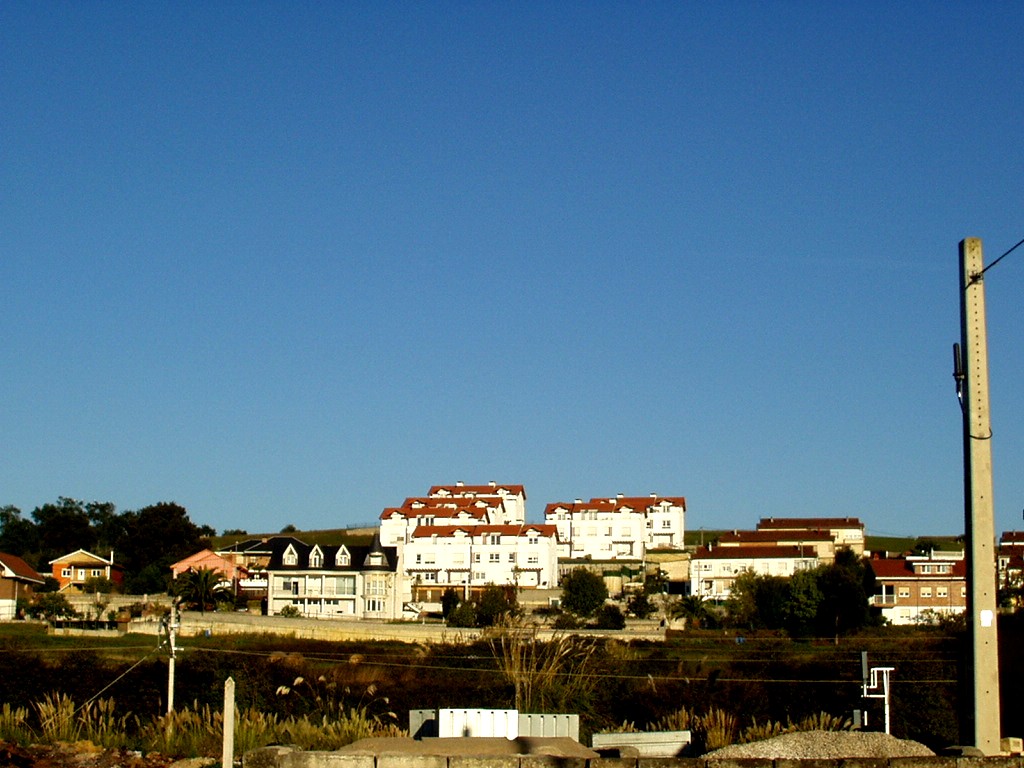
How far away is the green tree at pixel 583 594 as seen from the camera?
73.3 meters

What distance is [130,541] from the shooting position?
98688 millimetres

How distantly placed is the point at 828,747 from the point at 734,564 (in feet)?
277

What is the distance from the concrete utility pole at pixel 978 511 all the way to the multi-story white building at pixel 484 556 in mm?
84131

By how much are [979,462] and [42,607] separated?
6399 cm

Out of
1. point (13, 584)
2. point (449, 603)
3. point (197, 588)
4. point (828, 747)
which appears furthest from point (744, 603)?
point (828, 747)

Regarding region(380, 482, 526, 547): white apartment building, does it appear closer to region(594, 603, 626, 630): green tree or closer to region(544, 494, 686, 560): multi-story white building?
region(544, 494, 686, 560): multi-story white building

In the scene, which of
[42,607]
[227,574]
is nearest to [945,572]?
[227,574]

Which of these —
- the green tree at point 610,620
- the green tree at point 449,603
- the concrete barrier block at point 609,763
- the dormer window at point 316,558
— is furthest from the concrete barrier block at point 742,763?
the dormer window at point 316,558

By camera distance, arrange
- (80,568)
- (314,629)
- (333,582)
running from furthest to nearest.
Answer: (80,568) → (333,582) → (314,629)

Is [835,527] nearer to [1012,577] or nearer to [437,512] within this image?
[437,512]

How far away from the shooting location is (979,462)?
30.5ft

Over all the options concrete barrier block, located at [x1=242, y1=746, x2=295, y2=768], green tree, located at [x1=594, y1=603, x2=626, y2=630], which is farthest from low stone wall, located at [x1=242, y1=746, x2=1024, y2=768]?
green tree, located at [x1=594, y1=603, x2=626, y2=630]

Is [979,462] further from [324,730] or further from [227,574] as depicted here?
[227,574]

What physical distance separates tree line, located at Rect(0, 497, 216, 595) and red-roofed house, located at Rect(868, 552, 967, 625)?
47.3 metres
